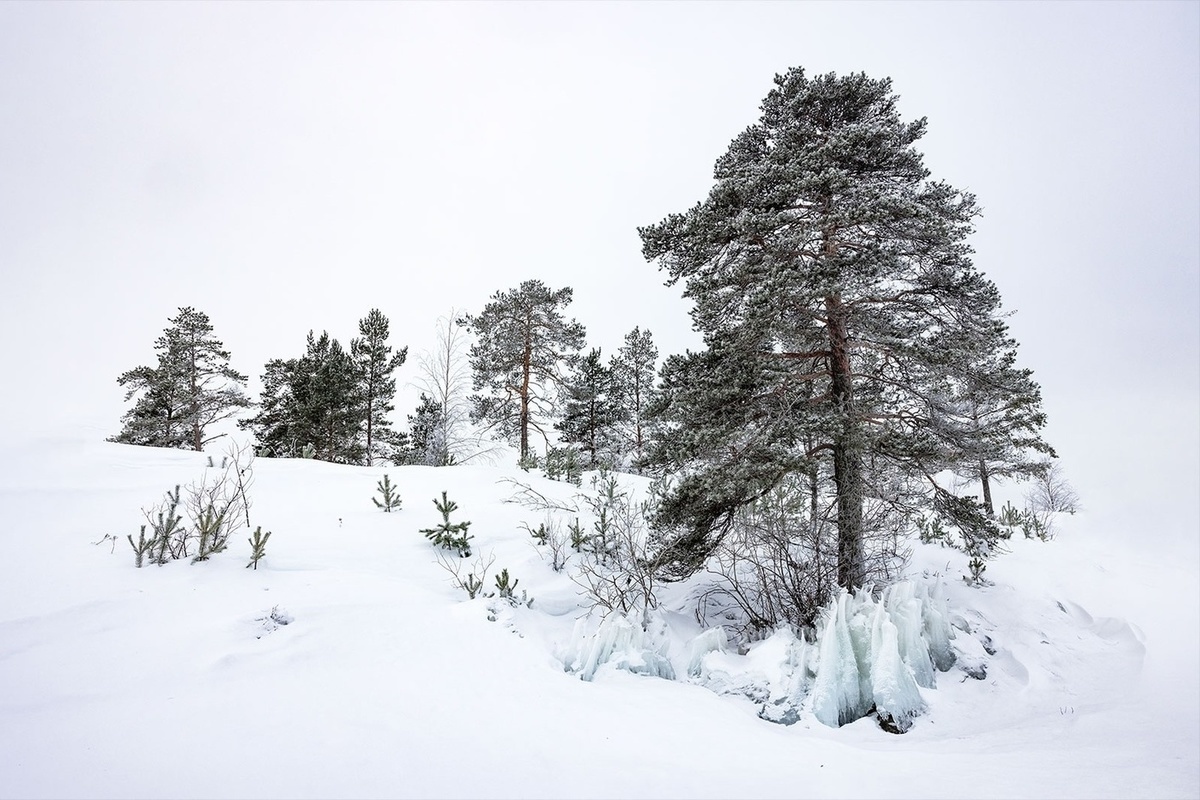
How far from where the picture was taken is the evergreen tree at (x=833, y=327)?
698 cm

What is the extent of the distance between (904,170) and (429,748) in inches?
381

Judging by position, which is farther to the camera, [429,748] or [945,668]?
[945,668]

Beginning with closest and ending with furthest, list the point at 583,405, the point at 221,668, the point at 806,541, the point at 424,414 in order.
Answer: the point at 221,668
the point at 806,541
the point at 583,405
the point at 424,414

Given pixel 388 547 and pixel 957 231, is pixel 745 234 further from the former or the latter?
pixel 388 547

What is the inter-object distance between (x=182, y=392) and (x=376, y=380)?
299 inches

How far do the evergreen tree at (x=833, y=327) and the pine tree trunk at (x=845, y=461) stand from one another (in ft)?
0.08

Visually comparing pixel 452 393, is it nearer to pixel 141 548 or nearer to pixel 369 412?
pixel 369 412

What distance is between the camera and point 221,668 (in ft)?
12.5

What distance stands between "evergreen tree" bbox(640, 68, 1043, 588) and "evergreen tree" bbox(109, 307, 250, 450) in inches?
874

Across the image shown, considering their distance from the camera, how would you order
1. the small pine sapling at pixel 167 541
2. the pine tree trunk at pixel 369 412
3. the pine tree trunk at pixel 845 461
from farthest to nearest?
the pine tree trunk at pixel 369 412, the pine tree trunk at pixel 845 461, the small pine sapling at pixel 167 541

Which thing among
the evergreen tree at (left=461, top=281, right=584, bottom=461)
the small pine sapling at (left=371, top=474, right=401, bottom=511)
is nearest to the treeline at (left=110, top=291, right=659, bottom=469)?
the evergreen tree at (left=461, top=281, right=584, bottom=461)

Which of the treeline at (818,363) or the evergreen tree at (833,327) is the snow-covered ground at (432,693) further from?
the evergreen tree at (833,327)

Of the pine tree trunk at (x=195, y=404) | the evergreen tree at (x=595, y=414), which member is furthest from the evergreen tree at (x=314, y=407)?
the evergreen tree at (x=595, y=414)

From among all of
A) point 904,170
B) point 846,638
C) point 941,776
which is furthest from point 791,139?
point 941,776
